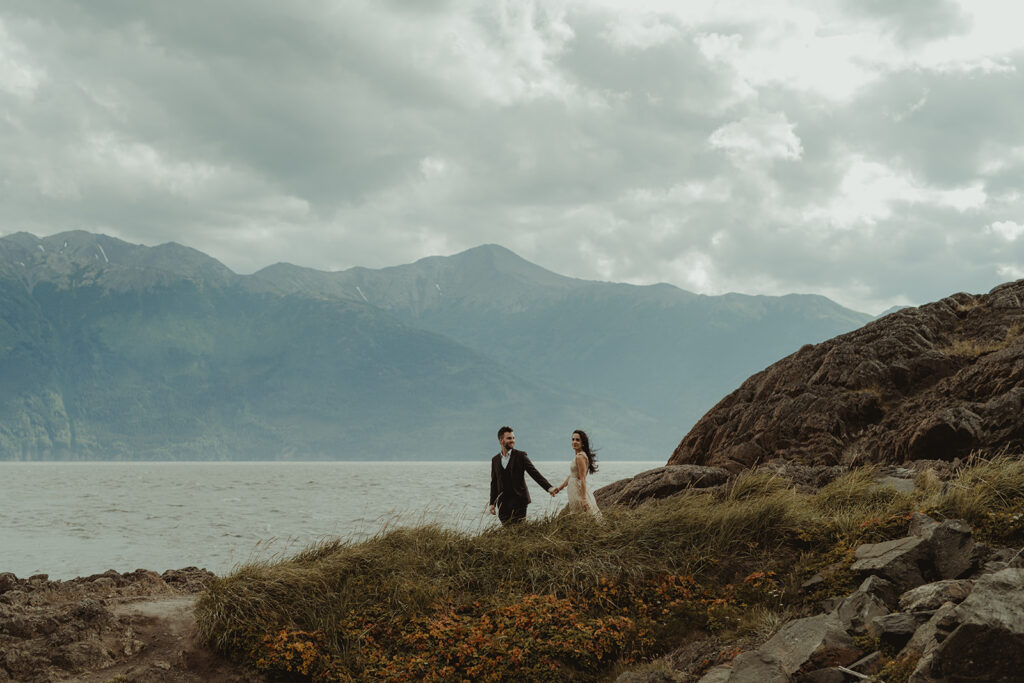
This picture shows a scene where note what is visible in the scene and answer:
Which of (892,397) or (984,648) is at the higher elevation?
(892,397)

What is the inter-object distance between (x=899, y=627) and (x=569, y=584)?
4885 mm

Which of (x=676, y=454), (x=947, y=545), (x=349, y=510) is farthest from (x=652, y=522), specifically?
(x=349, y=510)

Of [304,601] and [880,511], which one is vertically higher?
[880,511]

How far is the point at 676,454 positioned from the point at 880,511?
8.23 m

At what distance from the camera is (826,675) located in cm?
744

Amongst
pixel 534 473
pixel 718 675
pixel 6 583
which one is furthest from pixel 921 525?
A: pixel 6 583

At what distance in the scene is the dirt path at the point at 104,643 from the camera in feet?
33.9

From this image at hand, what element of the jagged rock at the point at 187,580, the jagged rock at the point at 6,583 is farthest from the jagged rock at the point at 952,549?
the jagged rock at the point at 6,583

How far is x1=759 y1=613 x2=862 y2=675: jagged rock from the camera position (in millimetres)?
7668

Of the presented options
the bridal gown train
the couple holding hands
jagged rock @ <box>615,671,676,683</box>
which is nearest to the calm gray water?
the bridal gown train

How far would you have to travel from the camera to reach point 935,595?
26.7ft

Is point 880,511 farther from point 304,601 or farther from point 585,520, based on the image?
point 304,601

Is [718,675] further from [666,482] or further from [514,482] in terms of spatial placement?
[666,482]

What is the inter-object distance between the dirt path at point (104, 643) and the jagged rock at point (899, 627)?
7.57 m
